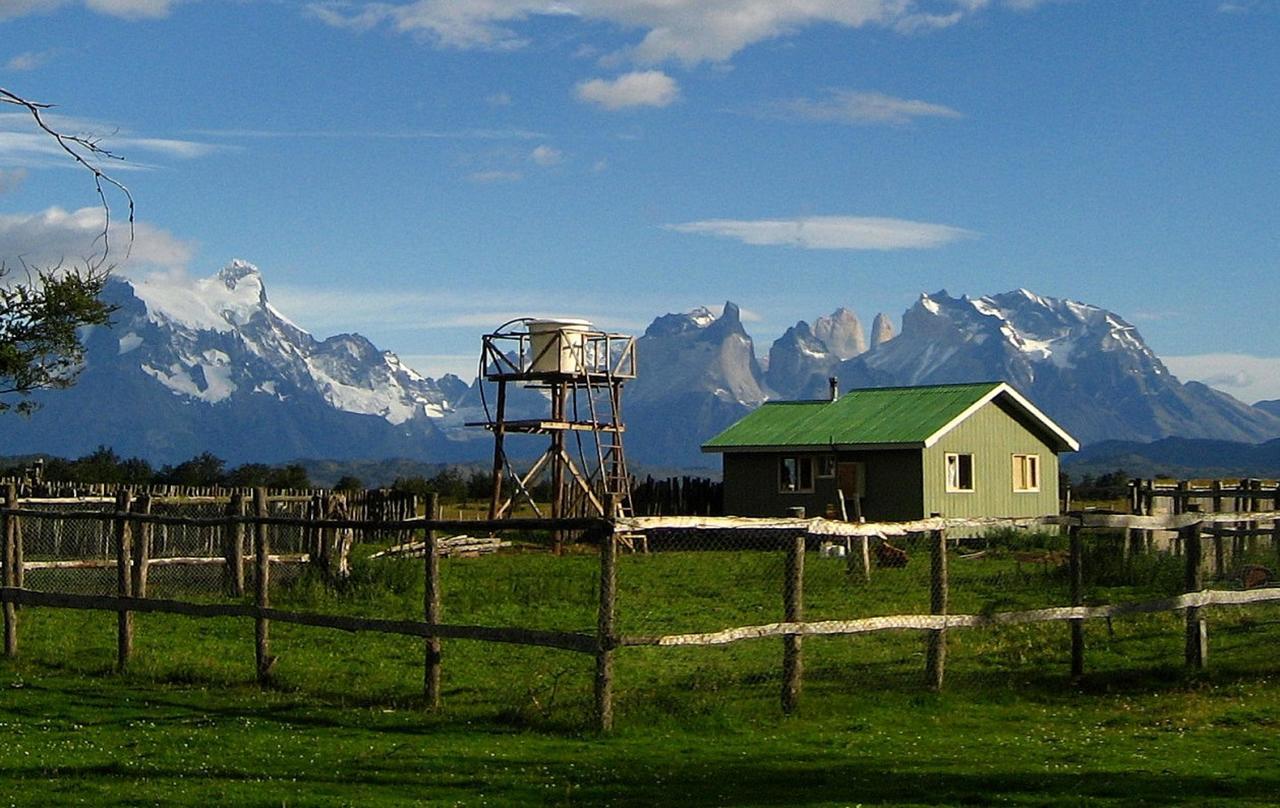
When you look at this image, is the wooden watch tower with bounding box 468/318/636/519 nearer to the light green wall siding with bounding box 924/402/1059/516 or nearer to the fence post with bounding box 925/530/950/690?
the light green wall siding with bounding box 924/402/1059/516

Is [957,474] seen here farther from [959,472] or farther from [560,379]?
[560,379]

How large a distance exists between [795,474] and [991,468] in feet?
20.1

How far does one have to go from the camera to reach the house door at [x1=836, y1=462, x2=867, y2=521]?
4928 cm

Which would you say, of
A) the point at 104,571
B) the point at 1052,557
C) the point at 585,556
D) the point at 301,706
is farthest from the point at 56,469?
the point at 301,706

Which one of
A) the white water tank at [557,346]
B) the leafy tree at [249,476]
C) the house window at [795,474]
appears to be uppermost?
the white water tank at [557,346]

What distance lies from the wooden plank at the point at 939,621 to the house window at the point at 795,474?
31.0 metres

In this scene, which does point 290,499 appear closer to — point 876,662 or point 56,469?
point 876,662

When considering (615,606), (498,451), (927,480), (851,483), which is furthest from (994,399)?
(615,606)

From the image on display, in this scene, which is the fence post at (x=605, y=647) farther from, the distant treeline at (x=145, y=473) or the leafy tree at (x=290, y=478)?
the leafy tree at (x=290, y=478)

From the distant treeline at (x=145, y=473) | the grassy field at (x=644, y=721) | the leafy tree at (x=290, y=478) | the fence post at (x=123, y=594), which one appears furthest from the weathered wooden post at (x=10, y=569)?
the leafy tree at (x=290, y=478)

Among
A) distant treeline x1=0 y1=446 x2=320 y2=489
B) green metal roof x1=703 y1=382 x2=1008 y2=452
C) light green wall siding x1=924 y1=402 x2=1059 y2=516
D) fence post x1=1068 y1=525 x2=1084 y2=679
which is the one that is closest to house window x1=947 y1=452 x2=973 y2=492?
light green wall siding x1=924 y1=402 x2=1059 y2=516

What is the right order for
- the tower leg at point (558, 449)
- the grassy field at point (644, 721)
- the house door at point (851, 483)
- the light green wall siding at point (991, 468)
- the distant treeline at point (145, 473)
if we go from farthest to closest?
the distant treeline at point (145, 473) < the tower leg at point (558, 449) < the house door at point (851, 483) < the light green wall siding at point (991, 468) < the grassy field at point (644, 721)

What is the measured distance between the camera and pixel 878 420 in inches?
2014

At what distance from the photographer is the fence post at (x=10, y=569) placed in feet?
67.6
